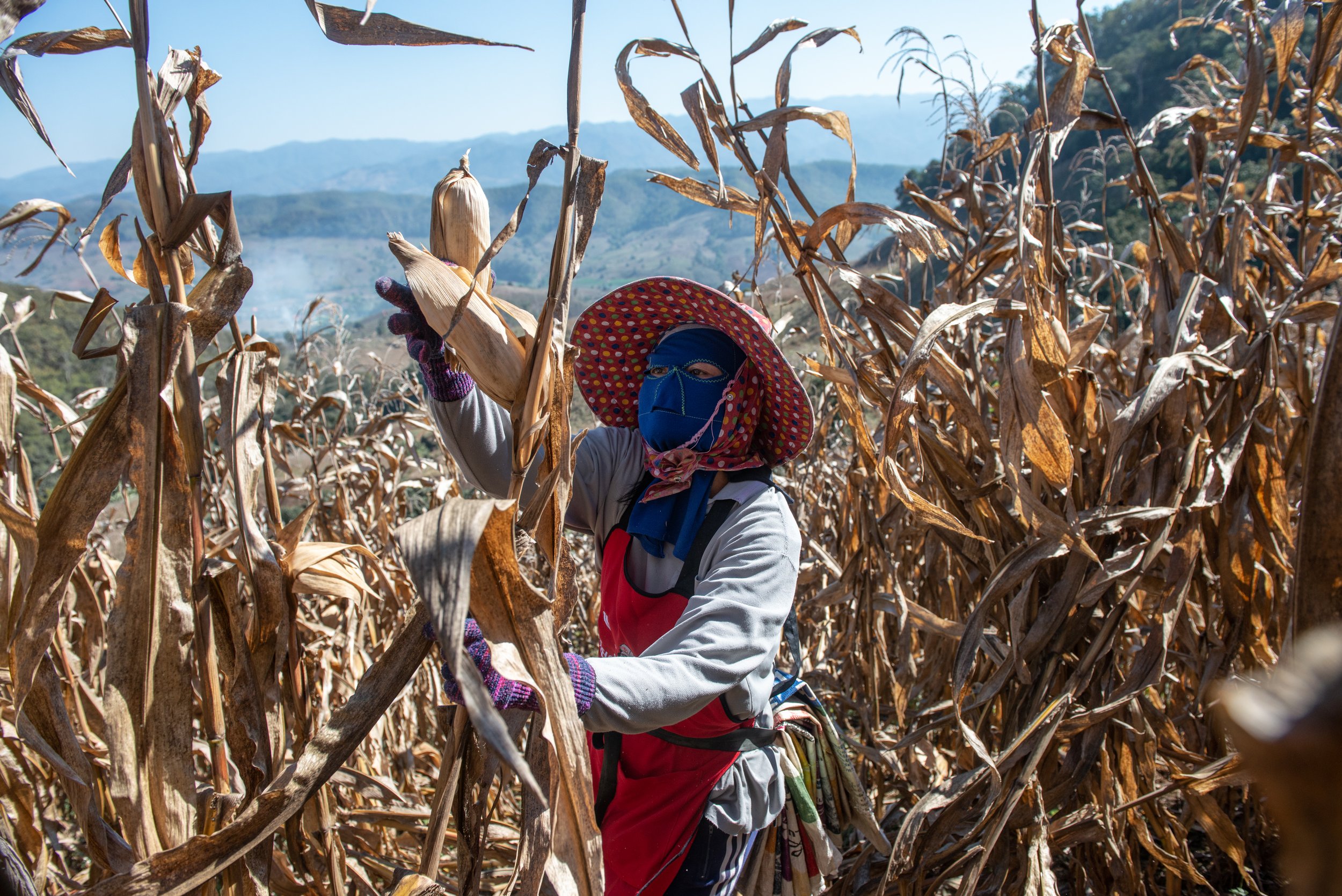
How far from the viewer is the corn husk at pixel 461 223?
73 cm

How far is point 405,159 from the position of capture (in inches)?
5595

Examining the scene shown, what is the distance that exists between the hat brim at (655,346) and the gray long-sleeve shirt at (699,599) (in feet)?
0.30

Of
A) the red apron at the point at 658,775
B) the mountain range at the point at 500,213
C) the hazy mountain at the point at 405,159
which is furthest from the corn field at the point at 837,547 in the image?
the hazy mountain at the point at 405,159

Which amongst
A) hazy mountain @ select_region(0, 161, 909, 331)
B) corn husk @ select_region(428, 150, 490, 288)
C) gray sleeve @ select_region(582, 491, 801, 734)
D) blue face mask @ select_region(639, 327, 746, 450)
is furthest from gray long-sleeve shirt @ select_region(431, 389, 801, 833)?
hazy mountain @ select_region(0, 161, 909, 331)

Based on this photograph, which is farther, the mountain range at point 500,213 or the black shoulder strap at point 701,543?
the mountain range at point 500,213

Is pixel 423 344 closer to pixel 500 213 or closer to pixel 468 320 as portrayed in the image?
pixel 468 320

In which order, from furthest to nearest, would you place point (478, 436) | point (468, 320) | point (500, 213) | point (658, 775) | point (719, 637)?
point (500, 213) → point (658, 775) → point (478, 436) → point (719, 637) → point (468, 320)

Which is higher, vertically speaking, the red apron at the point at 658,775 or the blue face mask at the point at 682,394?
the blue face mask at the point at 682,394

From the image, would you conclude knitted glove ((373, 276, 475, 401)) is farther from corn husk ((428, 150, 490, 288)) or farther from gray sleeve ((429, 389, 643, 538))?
corn husk ((428, 150, 490, 288))

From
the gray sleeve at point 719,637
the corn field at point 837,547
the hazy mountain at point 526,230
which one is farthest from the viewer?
the hazy mountain at point 526,230

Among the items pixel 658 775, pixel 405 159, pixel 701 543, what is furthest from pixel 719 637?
pixel 405 159

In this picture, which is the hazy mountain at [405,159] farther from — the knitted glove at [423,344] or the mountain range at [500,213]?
the knitted glove at [423,344]

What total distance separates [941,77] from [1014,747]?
1632mm

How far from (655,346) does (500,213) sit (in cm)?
7058
